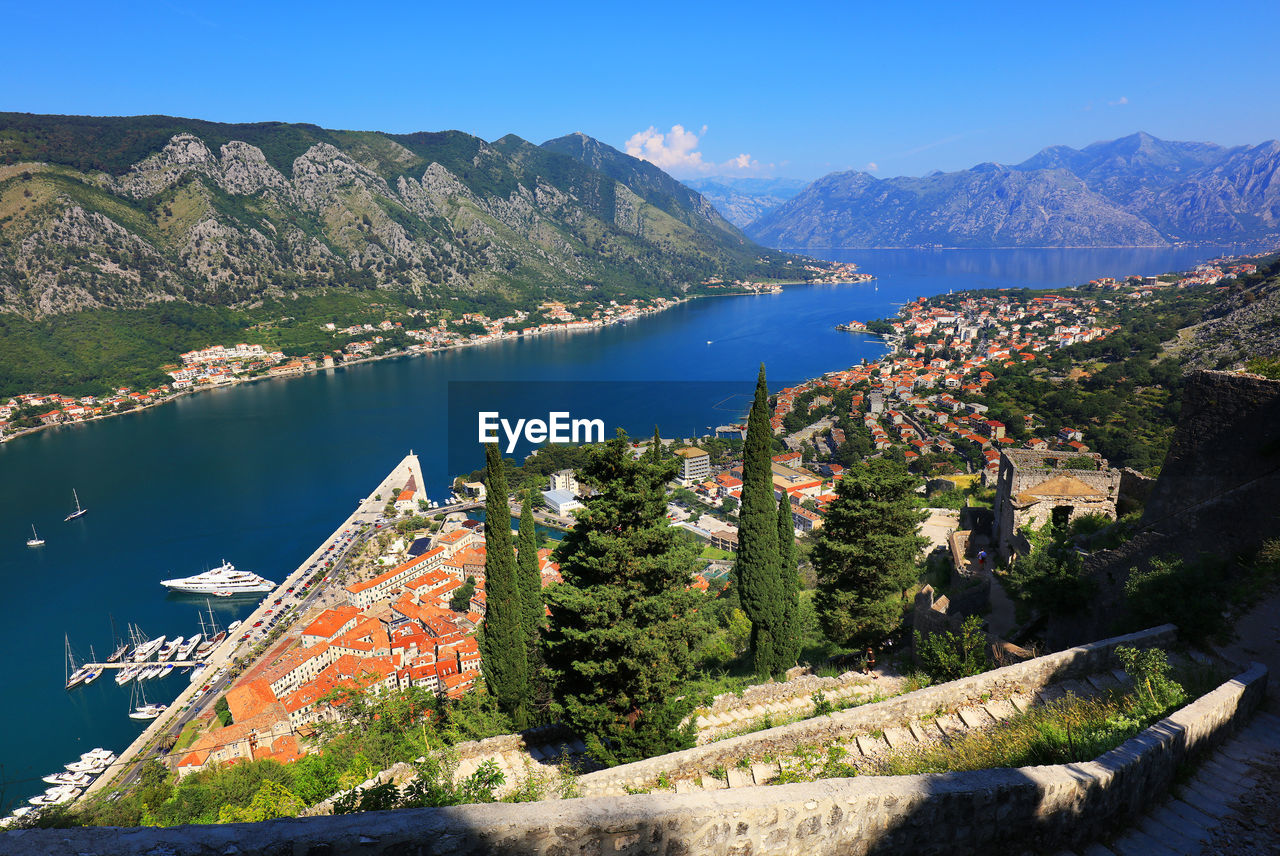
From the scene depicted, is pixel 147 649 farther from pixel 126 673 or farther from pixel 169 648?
pixel 126 673

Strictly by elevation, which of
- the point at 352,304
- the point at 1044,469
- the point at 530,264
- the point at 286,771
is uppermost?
the point at 530,264

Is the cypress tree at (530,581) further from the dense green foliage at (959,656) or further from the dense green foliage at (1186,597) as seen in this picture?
the dense green foliage at (1186,597)

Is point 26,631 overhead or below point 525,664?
below


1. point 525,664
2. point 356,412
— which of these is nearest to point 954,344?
point 356,412

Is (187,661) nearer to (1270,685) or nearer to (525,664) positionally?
(525,664)

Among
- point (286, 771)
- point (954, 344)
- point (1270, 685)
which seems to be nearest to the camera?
point (1270, 685)

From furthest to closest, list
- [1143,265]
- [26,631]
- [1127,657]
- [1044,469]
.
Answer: [1143,265] → [26,631] → [1044,469] → [1127,657]

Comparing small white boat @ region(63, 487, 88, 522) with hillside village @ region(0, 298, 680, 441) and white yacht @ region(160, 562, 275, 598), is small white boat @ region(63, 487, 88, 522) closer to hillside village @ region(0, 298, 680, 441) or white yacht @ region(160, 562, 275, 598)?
white yacht @ region(160, 562, 275, 598)
